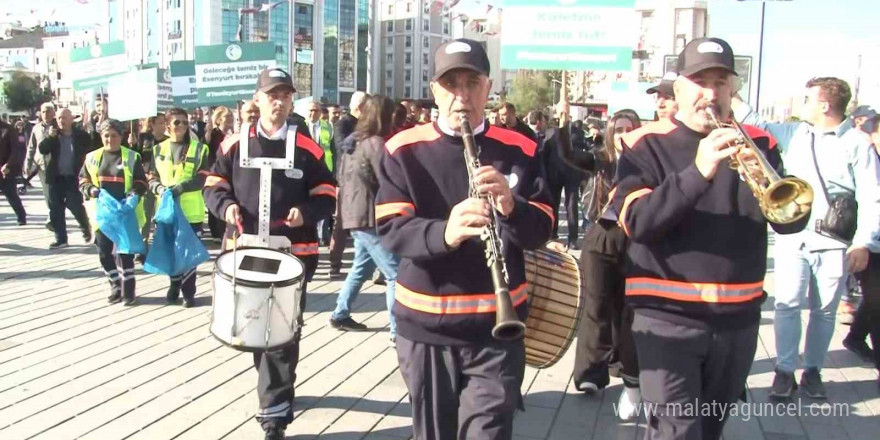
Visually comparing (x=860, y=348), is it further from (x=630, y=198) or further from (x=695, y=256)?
(x=630, y=198)

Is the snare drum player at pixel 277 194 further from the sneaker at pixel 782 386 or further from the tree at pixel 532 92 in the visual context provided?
the tree at pixel 532 92

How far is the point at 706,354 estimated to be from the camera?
3.10 metres

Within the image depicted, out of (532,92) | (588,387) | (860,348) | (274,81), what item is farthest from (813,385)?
(532,92)

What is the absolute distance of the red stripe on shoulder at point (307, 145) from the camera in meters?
4.57

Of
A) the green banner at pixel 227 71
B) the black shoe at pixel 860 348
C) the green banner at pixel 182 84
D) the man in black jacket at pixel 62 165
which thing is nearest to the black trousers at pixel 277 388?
the black shoe at pixel 860 348

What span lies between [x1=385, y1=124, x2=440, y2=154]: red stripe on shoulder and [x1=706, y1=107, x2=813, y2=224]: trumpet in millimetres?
1126

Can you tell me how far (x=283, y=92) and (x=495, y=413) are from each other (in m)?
2.43

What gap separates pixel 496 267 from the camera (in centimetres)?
259

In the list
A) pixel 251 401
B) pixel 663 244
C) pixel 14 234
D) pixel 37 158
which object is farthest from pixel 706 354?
pixel 14 234

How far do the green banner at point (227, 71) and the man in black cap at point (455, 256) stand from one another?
430 inches

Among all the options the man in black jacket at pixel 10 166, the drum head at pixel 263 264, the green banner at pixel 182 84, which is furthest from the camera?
the green banner at pixel 182 84

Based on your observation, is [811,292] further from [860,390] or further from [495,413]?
[495,413]

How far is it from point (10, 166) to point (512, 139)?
12.2 m

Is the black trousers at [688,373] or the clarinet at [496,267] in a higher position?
the clarinet at [496,267]
